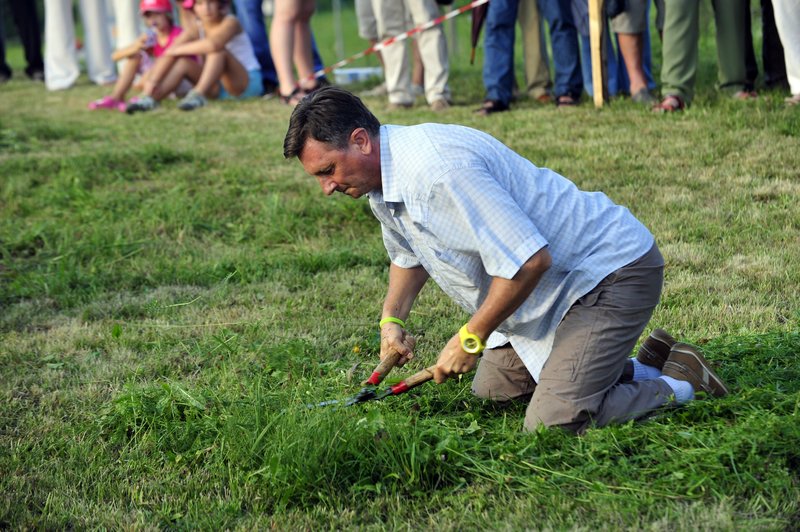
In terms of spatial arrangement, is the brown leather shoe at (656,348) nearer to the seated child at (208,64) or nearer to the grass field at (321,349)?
the grass field at (321,349)

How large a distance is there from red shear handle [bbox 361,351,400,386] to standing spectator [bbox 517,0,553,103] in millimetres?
5949

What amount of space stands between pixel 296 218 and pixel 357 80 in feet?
21.8

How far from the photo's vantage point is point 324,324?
482cm

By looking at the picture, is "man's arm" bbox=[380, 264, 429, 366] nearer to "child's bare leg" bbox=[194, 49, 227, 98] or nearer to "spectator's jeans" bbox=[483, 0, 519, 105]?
"spectator's jeans" bbox=[483, 0, 519, 105]

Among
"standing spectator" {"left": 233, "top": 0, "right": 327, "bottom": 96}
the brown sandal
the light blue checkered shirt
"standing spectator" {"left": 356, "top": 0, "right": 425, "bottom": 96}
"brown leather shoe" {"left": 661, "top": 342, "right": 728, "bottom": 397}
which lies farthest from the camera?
"standing spectator" {"left": 233, "top": 0, "right": 327, "bottom": 96}

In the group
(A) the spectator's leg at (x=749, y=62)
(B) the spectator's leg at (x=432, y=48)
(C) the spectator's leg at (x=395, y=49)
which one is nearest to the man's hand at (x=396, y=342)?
(A) the spectator's leg at (x=749, y=62)

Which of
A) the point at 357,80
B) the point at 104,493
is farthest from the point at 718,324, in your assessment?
the point at 357,80

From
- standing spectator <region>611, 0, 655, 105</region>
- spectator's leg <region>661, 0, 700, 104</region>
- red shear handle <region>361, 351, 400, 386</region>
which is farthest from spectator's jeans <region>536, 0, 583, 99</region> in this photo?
red shear handle <region>361, 351, 400, 386</region>

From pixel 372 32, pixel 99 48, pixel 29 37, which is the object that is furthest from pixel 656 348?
pixel 29 37

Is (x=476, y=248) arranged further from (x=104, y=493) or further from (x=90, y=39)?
(x=90, y=39)

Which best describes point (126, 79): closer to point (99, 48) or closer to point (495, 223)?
point (99, 48)

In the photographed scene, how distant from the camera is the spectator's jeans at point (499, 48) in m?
8.70

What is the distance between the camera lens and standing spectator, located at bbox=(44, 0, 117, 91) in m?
15.1

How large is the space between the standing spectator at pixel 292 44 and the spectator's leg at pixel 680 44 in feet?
13.2
